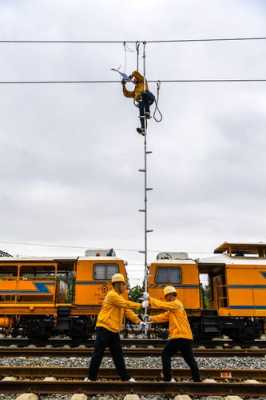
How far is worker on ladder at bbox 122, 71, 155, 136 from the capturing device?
12125 millimetres

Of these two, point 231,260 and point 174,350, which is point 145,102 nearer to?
point 231,260

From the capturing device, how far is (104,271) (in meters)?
14.2

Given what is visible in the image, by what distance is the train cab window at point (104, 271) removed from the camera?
14.2 metres

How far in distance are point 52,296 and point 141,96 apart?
6951 millimetres

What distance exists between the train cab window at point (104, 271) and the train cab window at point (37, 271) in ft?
5.04

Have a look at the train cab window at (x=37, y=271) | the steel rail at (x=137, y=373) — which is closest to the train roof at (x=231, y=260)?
the train cab window at (x=37, y=271)

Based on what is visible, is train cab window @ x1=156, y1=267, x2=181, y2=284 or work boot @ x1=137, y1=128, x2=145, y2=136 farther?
train cab window @ x1=156, y1=267, x2=181, y2=284

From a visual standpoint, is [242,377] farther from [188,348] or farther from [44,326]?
[44,326]

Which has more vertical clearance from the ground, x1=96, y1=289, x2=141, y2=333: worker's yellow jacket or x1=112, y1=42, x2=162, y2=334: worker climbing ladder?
x1=112, y1=42, x2=162, y2=334: worker climbing ladder

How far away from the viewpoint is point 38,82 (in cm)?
1188

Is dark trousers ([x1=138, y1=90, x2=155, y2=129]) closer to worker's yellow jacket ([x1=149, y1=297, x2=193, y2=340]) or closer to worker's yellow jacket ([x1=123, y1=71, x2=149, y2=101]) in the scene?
worker's yellow jacket ([x1=123, y1=71, x2=149, y2=101])

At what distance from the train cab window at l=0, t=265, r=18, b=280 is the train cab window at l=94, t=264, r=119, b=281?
9.04 ft

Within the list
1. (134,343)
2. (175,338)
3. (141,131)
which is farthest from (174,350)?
(134,343)

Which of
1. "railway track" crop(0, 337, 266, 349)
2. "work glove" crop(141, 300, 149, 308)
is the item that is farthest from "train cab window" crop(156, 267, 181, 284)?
"work glove" crop(141, 300, 149, 308)
